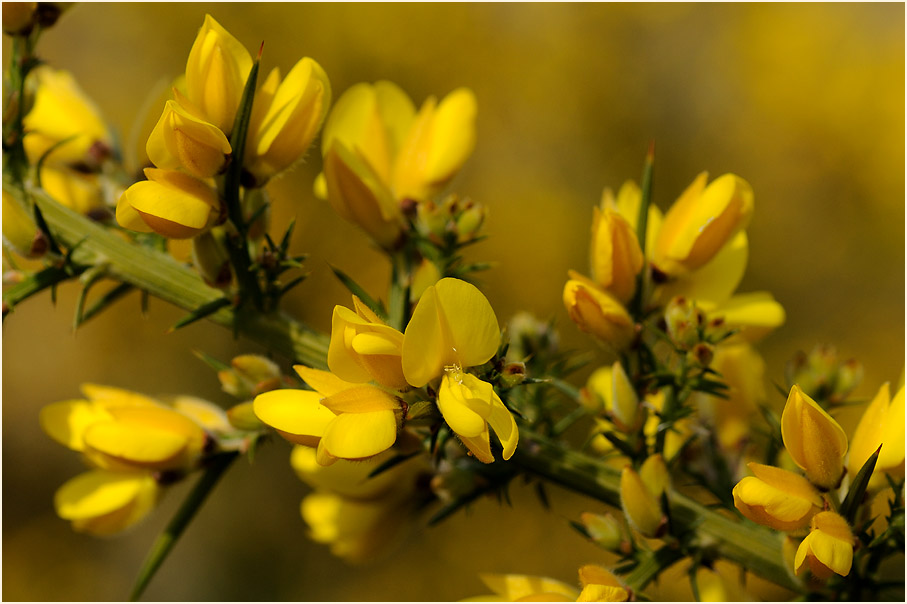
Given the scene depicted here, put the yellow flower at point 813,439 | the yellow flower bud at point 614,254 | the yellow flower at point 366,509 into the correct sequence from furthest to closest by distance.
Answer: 1. the yellow flower at point 366,509
2. the yellow flower bud at point 614,254
3. the yellow flower at point 813,439

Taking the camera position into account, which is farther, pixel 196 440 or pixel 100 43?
pixel 100 43

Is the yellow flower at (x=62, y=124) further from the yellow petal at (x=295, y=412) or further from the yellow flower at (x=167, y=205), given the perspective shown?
the yellow petal at (x=295, y=412)

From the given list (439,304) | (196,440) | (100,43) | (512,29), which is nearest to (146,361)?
(100,43)

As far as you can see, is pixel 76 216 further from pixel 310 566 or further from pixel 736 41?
pixel 736 41

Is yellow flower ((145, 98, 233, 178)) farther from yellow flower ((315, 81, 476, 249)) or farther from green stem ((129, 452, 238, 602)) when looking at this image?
green stem ((129, 452, 238, 602))

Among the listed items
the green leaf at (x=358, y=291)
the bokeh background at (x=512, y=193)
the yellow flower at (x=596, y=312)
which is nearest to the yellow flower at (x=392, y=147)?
the green leaf at (x=358, y=291)

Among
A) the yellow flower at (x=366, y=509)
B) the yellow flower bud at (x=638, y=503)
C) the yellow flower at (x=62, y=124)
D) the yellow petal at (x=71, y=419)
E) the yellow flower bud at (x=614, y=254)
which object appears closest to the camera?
the yellow flower bud at (x=638, y=503)
